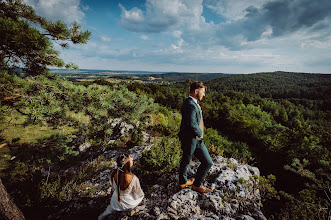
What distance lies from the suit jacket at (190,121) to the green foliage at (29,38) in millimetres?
Answer: 2556

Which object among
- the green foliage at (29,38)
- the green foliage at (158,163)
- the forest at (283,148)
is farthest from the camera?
the green foliage at (158,163)

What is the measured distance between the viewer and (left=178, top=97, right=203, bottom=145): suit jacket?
2.40 metres

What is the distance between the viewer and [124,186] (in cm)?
253

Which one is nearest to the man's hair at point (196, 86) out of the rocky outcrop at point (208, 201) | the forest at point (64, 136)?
the forest at point (64, 136)

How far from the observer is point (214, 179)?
3.44 meters

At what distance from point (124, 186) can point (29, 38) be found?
2.96 m

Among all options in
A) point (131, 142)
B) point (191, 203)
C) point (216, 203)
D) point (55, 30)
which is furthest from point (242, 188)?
point (55, 30)

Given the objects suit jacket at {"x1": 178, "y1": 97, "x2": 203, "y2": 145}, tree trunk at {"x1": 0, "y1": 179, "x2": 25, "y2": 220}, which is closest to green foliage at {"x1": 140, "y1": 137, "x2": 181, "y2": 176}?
suit jacket at {"x1": 178, "y1": 97, "x2": 203, "y2": 145}

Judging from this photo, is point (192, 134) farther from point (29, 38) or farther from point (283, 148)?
point (283, 148)

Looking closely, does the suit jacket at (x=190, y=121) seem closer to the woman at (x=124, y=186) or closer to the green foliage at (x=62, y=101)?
the woman at (x=124, y=186)

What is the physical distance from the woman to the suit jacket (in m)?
1.13

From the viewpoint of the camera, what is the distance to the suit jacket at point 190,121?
2.40 m

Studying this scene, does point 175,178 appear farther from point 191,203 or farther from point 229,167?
point 229,167

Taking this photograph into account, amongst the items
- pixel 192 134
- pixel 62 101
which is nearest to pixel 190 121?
pixel 192 134
